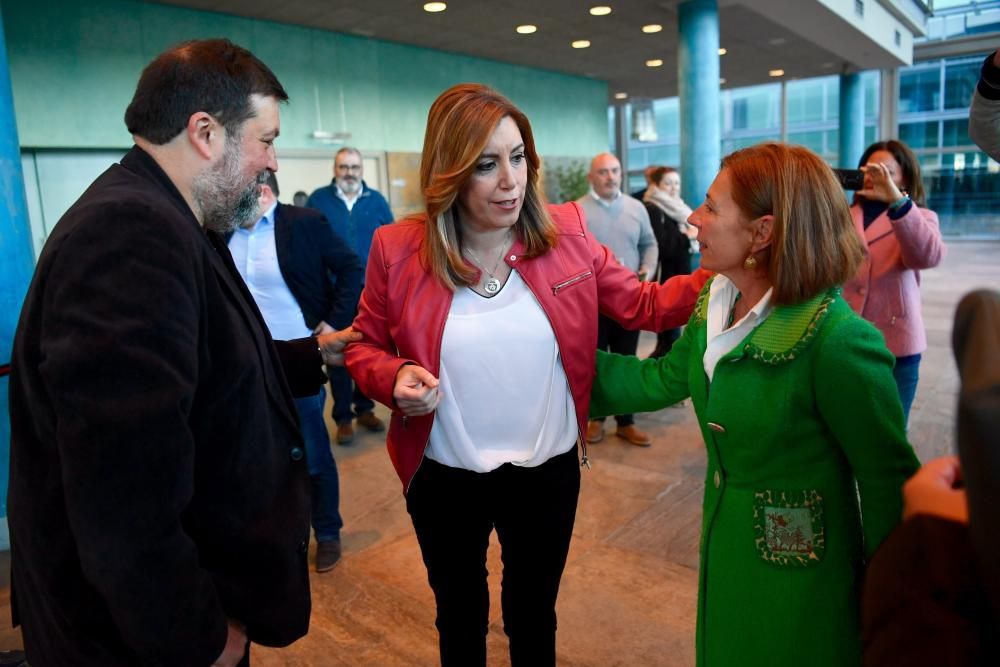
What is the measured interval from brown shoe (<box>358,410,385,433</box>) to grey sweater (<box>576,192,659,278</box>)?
6.85 ft

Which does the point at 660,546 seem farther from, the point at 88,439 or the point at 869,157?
the point at 88,439

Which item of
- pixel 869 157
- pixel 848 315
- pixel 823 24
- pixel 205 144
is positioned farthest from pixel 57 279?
pixel 823 24

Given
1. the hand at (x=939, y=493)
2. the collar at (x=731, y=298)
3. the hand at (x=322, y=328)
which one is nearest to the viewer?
the hand at (x=939, y=493)

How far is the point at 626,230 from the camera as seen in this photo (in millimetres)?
5035

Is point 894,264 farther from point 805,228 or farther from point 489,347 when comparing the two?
point 489,347

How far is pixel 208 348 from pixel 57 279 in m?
0.25

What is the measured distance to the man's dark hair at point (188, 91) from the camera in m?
1.23

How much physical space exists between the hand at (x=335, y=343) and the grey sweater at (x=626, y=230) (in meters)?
3.32

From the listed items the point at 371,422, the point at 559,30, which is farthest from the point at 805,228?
the point at 559,30

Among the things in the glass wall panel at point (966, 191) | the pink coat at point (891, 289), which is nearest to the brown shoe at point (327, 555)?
the pink coat at point (891, 289)

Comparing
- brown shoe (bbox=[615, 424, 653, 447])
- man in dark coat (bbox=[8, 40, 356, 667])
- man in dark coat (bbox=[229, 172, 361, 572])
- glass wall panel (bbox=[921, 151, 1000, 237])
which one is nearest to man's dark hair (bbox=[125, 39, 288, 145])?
man in dark coat (bbox=[8, 40, 356, 667])

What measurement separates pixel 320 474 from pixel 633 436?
224 cm

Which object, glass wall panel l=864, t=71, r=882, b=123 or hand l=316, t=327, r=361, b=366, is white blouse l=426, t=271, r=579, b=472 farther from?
glass wall panel l=864, t=71, r=882, b=123

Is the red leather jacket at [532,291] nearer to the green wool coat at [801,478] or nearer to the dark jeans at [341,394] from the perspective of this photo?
the green wool coat at [801,478]
